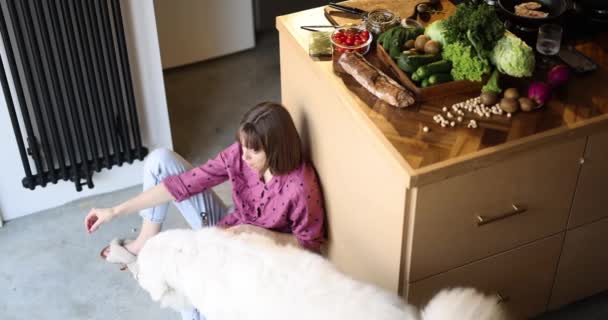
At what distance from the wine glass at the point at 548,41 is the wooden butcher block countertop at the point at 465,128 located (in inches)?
3.7

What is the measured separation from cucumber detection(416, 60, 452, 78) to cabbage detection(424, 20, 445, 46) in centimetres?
7

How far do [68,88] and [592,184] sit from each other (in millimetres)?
1676

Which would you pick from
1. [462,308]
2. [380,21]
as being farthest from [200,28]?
[462,308]

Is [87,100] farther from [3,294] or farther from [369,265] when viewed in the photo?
[369,265]

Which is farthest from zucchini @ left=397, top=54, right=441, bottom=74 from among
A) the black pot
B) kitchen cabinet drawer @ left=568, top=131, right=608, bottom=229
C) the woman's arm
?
the woman's arm

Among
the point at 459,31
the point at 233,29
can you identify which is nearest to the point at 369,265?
the point at 459,31

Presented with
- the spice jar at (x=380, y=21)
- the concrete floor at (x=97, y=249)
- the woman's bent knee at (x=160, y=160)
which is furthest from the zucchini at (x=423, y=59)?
the concrete floor at (x=97, y=249)

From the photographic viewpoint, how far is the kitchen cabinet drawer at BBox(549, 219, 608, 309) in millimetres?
1989

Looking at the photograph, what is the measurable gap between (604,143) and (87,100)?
167 cm

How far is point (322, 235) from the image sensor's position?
204 centimetres

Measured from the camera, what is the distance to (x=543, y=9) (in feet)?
6.63

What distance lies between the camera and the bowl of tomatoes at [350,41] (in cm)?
186

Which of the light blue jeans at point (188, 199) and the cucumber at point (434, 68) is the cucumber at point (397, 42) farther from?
the light blue jeans at point (188, 199)

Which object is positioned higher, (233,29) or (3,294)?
(233,29)
